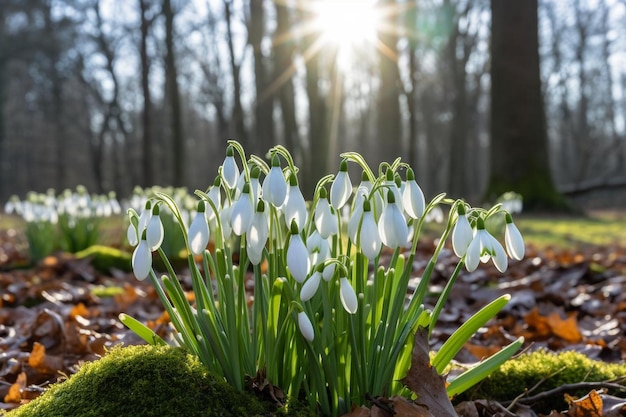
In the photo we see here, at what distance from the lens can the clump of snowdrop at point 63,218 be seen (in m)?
5.59

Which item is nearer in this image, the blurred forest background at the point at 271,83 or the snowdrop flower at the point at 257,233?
the snowdrop flower at the point at 257,233

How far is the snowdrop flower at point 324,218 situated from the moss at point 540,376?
91cm

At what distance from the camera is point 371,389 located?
63.6 inches

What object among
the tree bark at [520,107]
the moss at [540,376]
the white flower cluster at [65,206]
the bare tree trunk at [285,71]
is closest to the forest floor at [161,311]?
the moss at [540,376]

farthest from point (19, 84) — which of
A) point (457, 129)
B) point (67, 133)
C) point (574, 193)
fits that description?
point (574, 193)

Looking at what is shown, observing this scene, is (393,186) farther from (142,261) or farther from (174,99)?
(174,99)

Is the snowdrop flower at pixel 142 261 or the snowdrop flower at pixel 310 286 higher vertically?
the snowdrop flower at pixel 142 261

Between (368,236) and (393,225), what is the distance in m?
0.06

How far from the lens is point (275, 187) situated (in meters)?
1.38

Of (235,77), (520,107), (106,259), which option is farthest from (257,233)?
(235,77)

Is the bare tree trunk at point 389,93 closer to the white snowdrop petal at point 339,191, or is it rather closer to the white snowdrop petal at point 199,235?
the white snowdrop petal at point 339,191

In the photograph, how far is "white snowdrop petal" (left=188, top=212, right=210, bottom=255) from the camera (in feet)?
4.59

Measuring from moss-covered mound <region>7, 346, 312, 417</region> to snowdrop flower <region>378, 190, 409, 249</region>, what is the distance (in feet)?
1.79

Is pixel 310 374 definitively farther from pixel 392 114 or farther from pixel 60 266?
pixel 392 114
